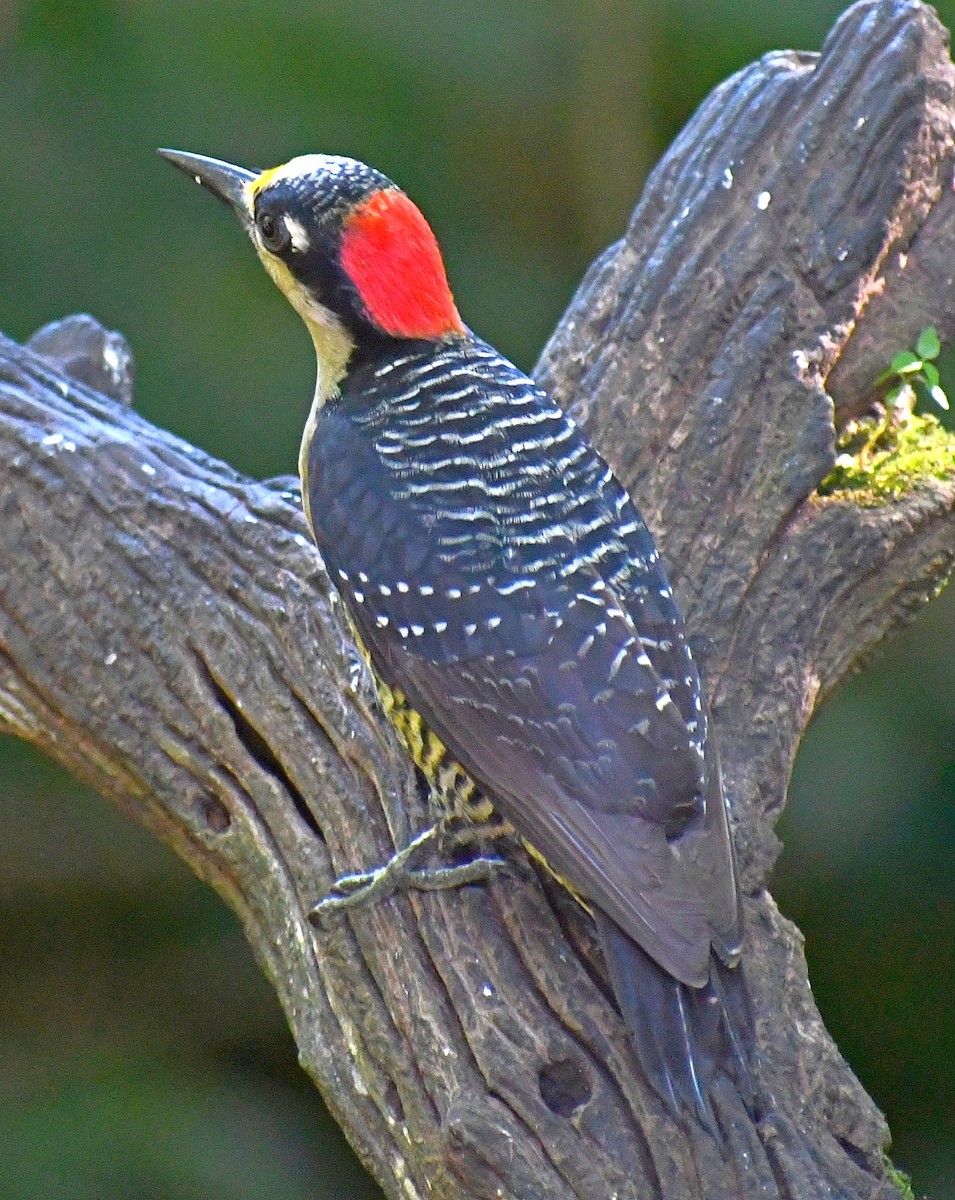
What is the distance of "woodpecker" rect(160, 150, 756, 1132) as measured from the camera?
2029mm

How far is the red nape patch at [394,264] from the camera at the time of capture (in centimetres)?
251

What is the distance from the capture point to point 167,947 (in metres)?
4.20

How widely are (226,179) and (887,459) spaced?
1.40m

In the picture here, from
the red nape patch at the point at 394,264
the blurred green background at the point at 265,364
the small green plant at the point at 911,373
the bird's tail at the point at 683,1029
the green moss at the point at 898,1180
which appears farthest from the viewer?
the blurred green background at the point at 265,364

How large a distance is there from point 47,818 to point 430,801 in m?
2.09

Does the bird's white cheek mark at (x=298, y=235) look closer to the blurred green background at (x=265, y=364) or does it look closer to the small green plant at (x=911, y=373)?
the small green plant at (x=911, y=373)

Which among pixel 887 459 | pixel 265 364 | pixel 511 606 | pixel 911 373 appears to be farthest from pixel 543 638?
pixel 265 364

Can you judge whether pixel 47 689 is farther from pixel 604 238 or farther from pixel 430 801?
pixel 604 238

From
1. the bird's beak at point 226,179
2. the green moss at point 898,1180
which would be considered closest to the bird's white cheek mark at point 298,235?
the bird's beak at point 226,179

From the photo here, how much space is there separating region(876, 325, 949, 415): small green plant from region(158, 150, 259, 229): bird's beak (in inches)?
51.9

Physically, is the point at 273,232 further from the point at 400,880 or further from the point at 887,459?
the point at 887,459

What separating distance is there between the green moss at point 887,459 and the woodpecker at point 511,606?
0.66 meters

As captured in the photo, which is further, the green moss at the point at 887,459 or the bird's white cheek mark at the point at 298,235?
the green moss at the point at 887,459

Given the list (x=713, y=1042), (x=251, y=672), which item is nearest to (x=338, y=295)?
(x=251, y=672)
